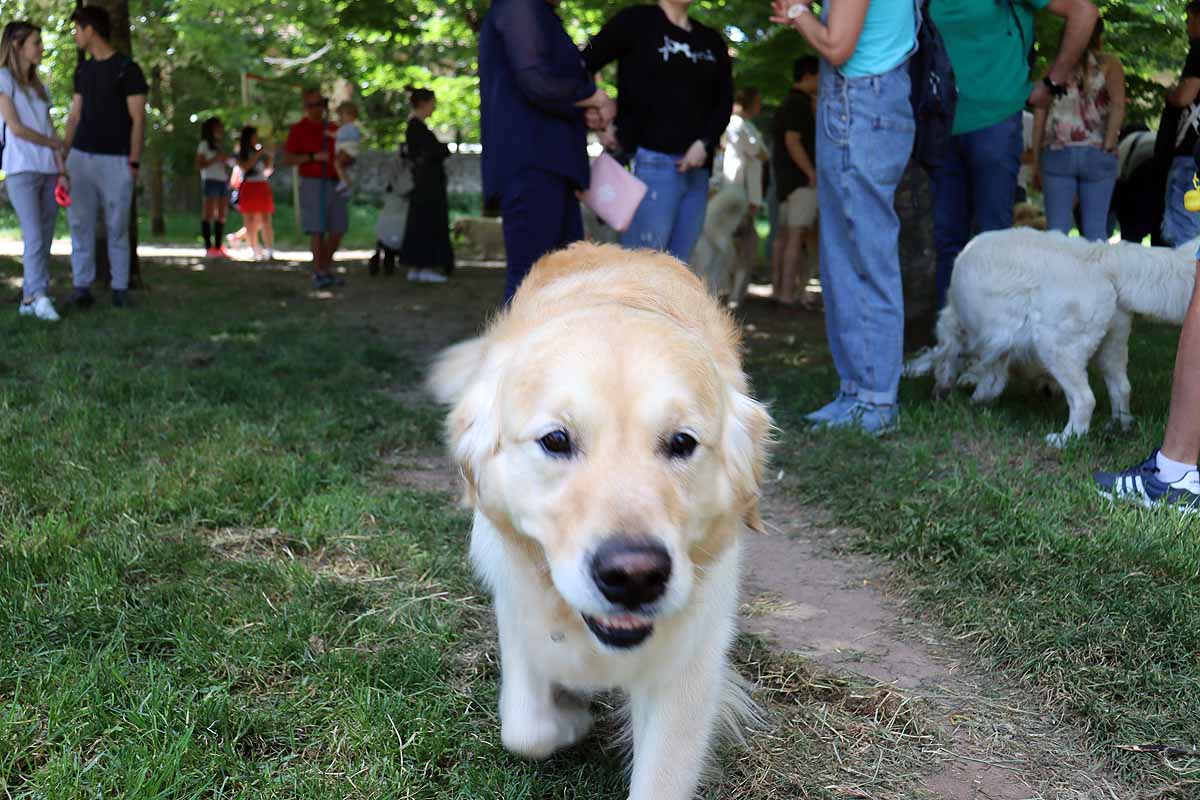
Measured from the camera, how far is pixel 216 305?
28.1 ft

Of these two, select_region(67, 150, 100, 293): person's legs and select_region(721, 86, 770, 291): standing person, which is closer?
select_region(67, 150, 100, 293): person's legs

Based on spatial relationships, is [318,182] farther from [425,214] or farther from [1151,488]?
[1151,488]

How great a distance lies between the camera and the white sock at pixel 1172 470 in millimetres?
3383

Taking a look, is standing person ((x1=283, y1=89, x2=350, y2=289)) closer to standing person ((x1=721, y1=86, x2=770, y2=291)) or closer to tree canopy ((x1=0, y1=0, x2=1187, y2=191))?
tree canopy ((x1=0, y1=0, x2=1187, y2=191))

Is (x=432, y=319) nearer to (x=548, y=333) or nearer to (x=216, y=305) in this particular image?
(x=216, y=305)

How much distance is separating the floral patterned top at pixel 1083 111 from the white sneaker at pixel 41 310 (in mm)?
7140

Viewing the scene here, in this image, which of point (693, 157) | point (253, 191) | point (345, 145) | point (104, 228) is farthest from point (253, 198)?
point (693, 157)

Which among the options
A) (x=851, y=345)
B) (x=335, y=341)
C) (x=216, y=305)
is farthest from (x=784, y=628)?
(x=216, y=305)

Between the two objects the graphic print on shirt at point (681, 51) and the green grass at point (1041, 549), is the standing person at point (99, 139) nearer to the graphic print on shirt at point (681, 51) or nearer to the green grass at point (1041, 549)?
the graphic print on shirt at point (681, 51)

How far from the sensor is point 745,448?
2.09 m

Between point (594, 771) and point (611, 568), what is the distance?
712 mm

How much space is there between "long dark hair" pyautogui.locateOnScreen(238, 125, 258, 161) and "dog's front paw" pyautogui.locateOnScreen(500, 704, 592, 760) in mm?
14753

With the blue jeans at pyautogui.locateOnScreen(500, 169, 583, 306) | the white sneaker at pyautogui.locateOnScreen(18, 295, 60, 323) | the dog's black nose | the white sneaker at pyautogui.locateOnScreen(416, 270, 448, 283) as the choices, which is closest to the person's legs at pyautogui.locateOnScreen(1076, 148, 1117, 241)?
the blue jeans at pyautogui.locateOnScreen(500, 169, 583, 306)

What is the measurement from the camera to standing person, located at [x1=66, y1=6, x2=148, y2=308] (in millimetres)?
7547
